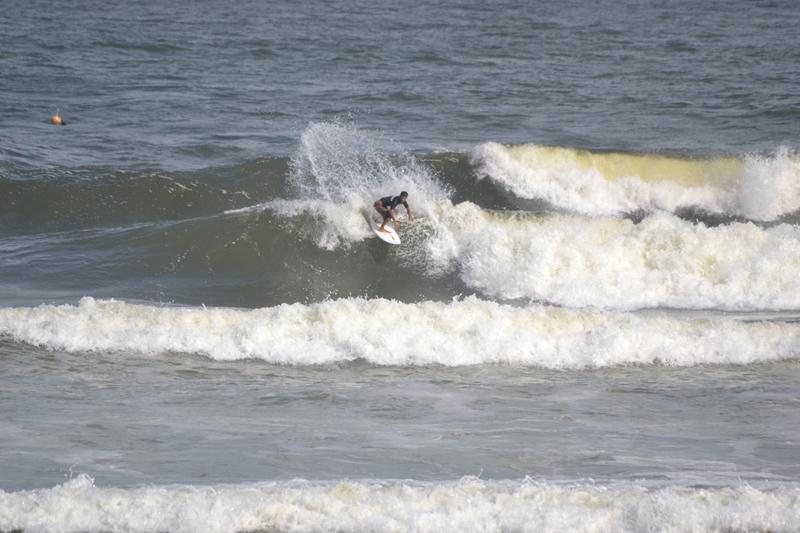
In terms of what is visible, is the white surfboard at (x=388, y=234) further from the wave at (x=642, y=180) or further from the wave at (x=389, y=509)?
the wave at (x=389, y=509)

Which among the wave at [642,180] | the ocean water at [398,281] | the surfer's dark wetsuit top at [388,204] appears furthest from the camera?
the wave at [642,180]

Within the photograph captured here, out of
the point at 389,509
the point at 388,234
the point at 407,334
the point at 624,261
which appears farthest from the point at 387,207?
the point at 389,509

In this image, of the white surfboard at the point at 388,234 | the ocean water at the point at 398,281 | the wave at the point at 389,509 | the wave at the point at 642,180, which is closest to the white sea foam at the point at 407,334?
the ocean water at the point at 398,281

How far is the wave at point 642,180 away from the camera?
22.6 m

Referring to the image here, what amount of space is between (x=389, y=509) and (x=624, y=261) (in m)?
10.4

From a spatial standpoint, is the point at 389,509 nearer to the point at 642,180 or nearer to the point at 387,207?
the point at 387,207

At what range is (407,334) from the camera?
14.0 m

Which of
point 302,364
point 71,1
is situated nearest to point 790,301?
point 302,364

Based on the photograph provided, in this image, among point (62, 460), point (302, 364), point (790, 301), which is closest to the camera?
point (62, 460)

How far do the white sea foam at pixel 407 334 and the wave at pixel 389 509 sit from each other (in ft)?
16.1

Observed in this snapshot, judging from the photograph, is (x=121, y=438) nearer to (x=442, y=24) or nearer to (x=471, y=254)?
(x=471, y=254)

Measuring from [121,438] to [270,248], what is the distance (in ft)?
28.2

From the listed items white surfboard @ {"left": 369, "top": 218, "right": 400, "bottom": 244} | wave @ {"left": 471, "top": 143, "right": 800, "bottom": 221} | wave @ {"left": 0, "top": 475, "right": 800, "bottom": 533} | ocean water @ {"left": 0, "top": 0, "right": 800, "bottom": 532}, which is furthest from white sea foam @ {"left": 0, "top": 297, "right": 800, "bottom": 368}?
wave @ {"left": 471, "top": 143, "right": 800, "bottom": 221}

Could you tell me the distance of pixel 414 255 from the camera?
60.2 ft
